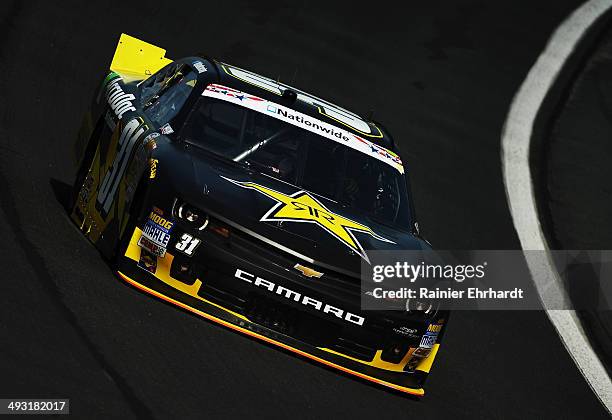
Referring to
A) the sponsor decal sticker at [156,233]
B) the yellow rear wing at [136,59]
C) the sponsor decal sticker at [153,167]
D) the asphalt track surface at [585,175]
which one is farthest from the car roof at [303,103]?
the asphalt track surface at [585,175]

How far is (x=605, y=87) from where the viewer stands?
1557 cm

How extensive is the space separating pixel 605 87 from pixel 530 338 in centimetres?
757

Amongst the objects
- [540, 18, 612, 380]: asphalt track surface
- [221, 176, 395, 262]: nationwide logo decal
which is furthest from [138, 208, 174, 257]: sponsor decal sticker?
[540, 18, 612, 380]: asphalt track surface

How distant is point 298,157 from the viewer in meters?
7.80

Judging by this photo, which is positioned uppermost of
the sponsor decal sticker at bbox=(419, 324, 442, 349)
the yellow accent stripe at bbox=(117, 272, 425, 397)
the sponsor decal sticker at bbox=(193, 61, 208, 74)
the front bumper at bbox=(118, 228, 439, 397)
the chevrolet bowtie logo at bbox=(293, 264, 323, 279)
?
the sponsor decal sticker at bbox=(193, 61, 208, 74)

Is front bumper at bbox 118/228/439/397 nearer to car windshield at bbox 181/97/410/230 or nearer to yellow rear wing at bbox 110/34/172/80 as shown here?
car windshield at bbox 181/97/410/230

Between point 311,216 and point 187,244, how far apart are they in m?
0.80

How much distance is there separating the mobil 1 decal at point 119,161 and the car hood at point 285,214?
19.1 inches

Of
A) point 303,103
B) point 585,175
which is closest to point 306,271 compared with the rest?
point 303,103

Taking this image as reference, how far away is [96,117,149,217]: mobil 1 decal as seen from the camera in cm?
748

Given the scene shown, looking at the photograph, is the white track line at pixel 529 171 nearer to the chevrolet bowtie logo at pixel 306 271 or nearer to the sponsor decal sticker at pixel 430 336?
the sponsor decal sticker at pixel 430 336

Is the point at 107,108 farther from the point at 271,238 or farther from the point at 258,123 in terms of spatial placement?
the point at 271,238

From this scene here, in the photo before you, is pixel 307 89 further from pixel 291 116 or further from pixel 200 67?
pixel 291 116

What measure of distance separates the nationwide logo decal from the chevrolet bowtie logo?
33 cm
